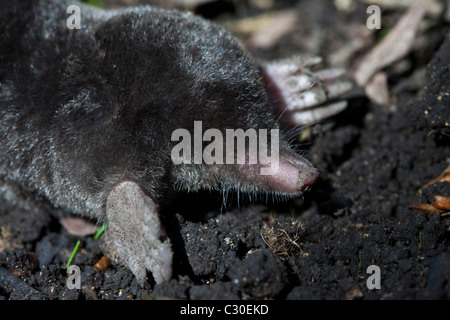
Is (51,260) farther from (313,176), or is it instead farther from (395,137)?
(395,137)

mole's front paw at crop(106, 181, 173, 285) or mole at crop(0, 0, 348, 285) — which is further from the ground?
mole at crop(0, 0, 348, 285)

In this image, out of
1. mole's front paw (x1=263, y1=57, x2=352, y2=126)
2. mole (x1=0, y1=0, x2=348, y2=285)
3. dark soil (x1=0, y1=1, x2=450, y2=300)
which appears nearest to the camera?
dark soil (x1=0, y1=1, x2=450, y2=300)

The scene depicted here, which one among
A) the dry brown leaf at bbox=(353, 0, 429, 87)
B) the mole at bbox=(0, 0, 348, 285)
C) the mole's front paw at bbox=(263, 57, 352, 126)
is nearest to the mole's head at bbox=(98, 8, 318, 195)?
the mole at bbox=(0, 0, 348, 285)

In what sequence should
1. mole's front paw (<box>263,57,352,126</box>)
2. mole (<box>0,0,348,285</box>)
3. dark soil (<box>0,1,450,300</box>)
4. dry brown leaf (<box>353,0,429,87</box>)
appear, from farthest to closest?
1. dry brown leaf (<box>353,0,429,87</box>)
2. mole's front paw (<box>263,57,352,126</box>)
3. mole (<box>0,0,348,285</box>)
4. dark soil (<box>0,1,450,300</box>)

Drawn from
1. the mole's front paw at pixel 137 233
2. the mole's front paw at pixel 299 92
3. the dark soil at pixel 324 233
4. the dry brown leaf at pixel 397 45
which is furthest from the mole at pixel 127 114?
the dry brown leaf at pixel 397 45

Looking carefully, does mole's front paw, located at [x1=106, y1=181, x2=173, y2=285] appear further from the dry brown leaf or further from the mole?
the dry brown leaf

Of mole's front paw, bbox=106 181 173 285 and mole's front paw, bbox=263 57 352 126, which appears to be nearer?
mole's front paw, bbox=106 181 173 285

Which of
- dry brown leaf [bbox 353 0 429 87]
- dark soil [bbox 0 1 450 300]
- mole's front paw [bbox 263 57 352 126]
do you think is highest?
dry brown leaf [bbox 353 0 429 87]
